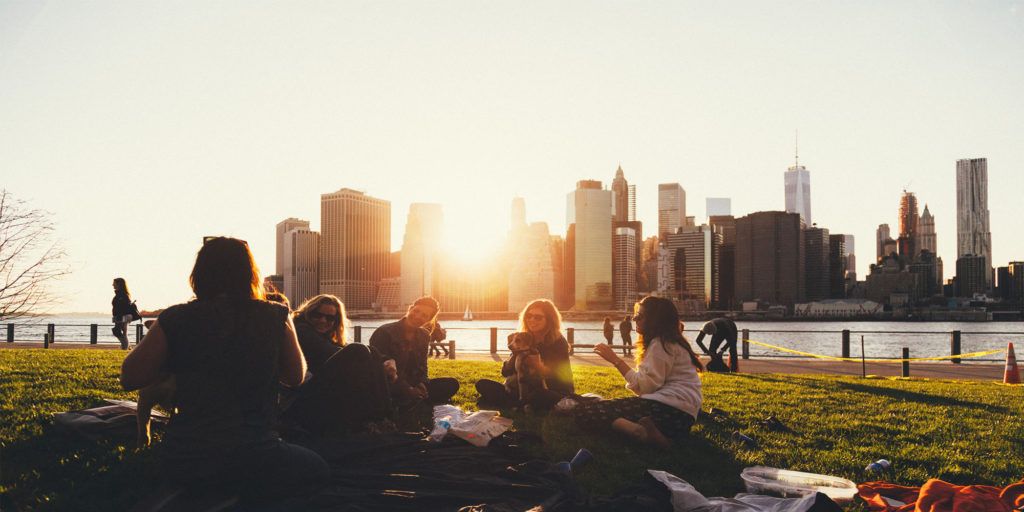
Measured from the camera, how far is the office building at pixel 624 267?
167750 millimetres

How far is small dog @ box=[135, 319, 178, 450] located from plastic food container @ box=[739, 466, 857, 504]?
13.2ft

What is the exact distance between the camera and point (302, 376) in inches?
132

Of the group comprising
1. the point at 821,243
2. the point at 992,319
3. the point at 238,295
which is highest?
the point at 821,243

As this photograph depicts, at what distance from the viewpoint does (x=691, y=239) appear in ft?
573

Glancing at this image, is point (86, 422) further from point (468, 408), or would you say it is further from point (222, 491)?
point (468, 408)

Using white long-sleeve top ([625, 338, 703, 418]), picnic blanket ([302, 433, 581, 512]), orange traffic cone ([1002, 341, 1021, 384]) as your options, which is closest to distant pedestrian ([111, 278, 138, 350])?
picnic blanket ([302, 433, 581, 512])

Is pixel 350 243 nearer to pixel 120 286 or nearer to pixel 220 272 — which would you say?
pixel 120 286

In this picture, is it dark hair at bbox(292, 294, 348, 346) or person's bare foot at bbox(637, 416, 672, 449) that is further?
dark hair at bbox(292, 294, 348, 346)

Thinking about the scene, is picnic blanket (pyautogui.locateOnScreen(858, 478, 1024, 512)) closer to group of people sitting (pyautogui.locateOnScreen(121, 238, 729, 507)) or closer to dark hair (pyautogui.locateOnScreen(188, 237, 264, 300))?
group of people sitting (pyautogui.locateOnScreen(121, 238, 729, 507))

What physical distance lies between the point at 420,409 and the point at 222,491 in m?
3.60

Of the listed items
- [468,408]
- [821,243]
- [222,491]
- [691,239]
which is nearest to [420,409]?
[468,408]

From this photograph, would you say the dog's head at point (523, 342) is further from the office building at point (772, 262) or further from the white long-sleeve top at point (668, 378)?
the office building at point (772, 262)

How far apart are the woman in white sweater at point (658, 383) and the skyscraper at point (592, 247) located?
5882 inches

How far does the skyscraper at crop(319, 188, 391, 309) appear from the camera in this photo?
15712cm
